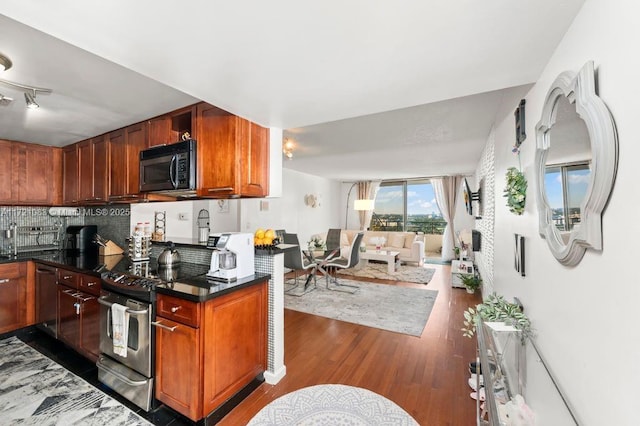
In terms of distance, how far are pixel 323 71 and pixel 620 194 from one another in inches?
49.6

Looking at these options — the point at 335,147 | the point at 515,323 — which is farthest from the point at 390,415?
the point at 335,147

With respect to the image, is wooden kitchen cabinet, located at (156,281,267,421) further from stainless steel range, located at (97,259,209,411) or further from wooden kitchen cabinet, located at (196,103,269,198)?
wooden kitchen cabinet, located at (196,103,269,198)

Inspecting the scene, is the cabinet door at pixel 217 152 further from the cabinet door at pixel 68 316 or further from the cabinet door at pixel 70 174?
the cabinet door at pixel 70 174

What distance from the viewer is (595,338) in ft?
2.72

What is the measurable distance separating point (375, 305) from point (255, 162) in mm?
2916

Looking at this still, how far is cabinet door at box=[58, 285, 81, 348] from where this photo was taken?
96.9 inches

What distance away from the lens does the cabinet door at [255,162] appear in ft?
7.01

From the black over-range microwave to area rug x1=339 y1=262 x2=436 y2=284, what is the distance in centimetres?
458

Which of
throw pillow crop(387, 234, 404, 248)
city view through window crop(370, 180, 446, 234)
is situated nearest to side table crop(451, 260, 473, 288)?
throw pillow crop(387, 234, 404, 248)

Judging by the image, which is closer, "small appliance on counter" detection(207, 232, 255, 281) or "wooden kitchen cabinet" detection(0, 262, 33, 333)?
"small appliance on counter" detection(207, 232, 255, 281)

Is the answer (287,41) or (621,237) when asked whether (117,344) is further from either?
(621,237)

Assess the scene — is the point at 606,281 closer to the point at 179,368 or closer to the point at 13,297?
the point at 179,368

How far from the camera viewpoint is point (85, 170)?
10.3 feet

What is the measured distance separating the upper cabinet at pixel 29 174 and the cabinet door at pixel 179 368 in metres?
2.96
